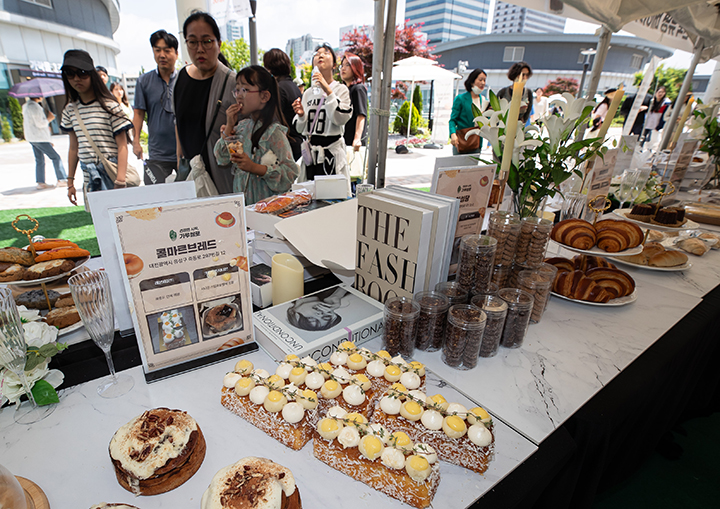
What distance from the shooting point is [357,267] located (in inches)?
45.1

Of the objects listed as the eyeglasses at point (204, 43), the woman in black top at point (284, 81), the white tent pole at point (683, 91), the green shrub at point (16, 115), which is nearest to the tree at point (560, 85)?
the white tent pole at point (683, 91)

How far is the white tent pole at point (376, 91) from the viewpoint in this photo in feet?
6.16

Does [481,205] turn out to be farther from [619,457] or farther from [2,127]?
[2,127]

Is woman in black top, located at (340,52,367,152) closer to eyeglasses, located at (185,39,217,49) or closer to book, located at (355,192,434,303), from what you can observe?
eyeglasses, located at (185,39,217,49)

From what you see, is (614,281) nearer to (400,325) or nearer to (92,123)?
(400,325)

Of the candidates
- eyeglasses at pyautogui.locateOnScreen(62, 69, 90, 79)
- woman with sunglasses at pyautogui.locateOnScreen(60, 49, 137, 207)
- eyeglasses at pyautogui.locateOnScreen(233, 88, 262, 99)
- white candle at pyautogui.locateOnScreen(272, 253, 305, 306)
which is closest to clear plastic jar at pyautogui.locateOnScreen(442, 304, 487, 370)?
white candle at pyautogui.locateOnScreen(272, 253, 305, 306)

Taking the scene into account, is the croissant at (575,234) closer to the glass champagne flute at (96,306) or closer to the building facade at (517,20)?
the glass champagne flute at (96,306)

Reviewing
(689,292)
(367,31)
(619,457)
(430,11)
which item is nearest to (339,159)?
(689,292)

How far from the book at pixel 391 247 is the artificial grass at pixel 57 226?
10.4 ft

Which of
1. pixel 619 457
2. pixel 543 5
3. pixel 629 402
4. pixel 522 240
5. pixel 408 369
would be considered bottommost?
pixel 619 457

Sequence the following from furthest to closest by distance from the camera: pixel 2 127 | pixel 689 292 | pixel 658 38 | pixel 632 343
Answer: pixel 2 127 → pixel 658 38 → pixel 689 292 → pixel 632 343

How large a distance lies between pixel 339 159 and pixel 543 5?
1.73 m

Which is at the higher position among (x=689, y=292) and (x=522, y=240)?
(x=522, y=240)

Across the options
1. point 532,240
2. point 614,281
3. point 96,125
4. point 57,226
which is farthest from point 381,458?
point 57,226
